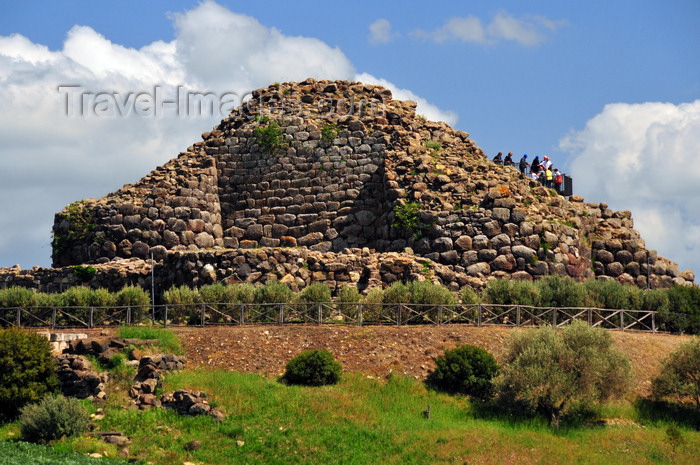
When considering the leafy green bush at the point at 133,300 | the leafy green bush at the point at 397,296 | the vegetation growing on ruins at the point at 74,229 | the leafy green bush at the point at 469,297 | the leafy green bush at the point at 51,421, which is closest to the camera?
the leafy green bush at the point at 51,421

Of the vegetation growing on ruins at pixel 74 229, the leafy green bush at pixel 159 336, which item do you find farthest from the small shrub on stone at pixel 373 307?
the vegetation growing on ruins at pixel 74 229

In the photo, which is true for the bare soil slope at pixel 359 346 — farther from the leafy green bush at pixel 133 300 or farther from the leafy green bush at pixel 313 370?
the leafy green bush at pixel 133 300

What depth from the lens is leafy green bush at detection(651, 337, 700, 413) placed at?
32094 mm

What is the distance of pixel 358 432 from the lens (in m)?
28.1

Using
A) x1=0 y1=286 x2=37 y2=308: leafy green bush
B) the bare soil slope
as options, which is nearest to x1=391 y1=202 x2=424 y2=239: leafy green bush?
the bare soil slope

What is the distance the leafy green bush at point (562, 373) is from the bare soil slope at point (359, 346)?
2107 millimetres

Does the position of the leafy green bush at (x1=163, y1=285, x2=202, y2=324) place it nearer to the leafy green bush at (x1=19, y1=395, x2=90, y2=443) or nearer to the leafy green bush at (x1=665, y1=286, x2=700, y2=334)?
the leafy green bush at (x1=19, y1=395, x2=90, y2=443)

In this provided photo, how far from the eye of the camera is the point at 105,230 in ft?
150

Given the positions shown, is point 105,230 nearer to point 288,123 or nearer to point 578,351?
point 288,123

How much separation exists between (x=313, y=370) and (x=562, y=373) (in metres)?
7.05

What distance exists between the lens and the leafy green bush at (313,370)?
3114 cm

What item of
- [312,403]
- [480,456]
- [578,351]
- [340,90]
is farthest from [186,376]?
[340,90]

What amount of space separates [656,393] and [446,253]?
11.8 meters

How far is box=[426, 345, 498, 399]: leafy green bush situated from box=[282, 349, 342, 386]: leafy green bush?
9.44ft
